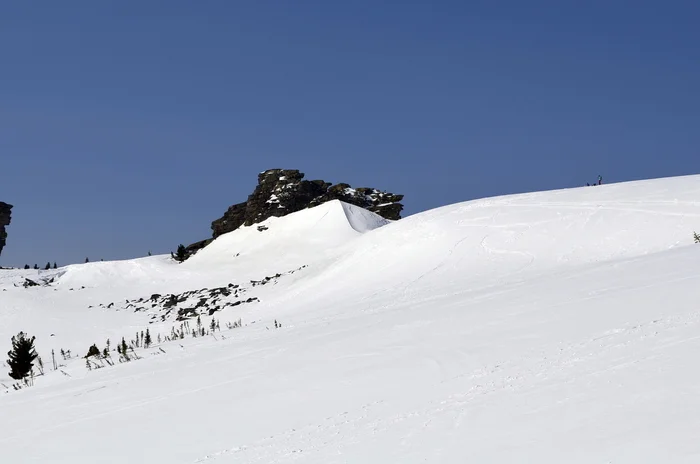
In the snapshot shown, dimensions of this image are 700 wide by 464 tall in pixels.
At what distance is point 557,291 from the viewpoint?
32.2 feet

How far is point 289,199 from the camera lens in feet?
142

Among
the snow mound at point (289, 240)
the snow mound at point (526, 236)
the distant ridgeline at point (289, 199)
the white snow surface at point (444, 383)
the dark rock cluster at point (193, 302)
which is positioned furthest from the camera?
the distant ridgeline at point (289, 199)

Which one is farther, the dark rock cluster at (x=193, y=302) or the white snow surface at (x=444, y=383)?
the dark rock cluster at (x=193, y=302)

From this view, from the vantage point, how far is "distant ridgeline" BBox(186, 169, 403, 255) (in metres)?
42.3

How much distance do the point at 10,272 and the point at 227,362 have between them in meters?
30.7

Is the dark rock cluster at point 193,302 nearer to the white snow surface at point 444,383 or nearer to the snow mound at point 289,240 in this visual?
the snow mound at point 289,240

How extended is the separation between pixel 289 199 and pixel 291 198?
24 cm

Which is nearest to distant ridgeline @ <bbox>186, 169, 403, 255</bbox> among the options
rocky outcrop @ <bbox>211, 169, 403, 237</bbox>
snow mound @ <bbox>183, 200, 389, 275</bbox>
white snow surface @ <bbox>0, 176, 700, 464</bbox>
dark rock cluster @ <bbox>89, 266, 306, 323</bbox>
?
rocky outcrop @ <bbox>211, 169, 403, 237</bbox>

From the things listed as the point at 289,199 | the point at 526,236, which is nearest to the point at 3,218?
the point at 289,199

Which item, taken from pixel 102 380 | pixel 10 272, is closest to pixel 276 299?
pixel 102 380

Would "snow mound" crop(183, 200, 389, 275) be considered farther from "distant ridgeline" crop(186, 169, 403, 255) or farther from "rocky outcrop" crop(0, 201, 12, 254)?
"rocky outcrop" crop(0, 201, 12, 254)

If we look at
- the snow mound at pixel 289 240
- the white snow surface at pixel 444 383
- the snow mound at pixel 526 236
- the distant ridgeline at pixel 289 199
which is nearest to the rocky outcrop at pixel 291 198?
the distant ridgeline at pixel 289 199

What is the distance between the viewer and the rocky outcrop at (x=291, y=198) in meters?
42.5

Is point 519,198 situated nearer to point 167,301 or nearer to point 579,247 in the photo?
point 579,247
